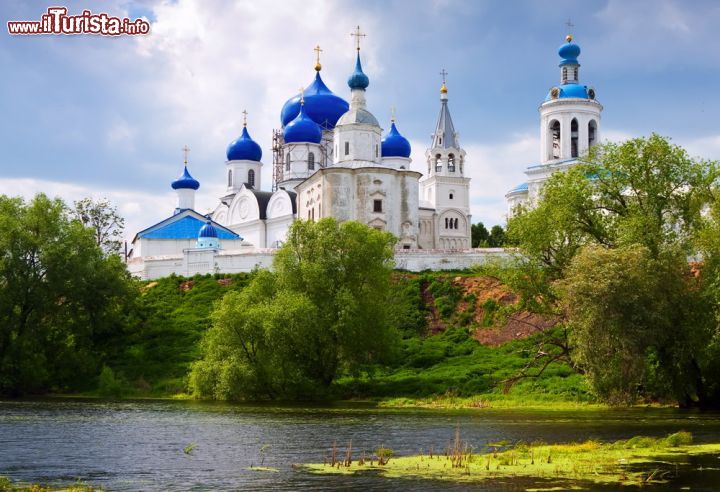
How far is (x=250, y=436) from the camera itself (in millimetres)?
25172

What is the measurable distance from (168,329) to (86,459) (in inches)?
1225

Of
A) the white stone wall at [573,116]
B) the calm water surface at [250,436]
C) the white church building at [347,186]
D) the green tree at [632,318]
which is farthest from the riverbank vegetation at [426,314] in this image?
the white stone wall at [573,116]

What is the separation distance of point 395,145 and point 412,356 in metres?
32.8

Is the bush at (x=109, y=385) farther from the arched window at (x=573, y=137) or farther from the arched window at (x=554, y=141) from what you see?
the arched window at (x=573, y=137)

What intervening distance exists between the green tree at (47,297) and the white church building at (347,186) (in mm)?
12359

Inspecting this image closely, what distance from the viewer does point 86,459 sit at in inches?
822

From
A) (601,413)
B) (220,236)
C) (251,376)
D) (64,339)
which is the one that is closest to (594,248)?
(601,413)

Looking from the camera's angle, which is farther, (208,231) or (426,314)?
(208,231)

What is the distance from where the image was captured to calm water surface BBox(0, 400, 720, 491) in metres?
17.7

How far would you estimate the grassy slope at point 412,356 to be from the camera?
1506 inches

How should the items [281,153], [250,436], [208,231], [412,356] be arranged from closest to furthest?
1. [250,436]
2. [412,356]
3. [208,231]
4. [281,153]

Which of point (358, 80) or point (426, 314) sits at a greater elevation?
point (358, 80)

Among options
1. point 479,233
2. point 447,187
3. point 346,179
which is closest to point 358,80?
point 346,179

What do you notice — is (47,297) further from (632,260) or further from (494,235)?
(494,235)
